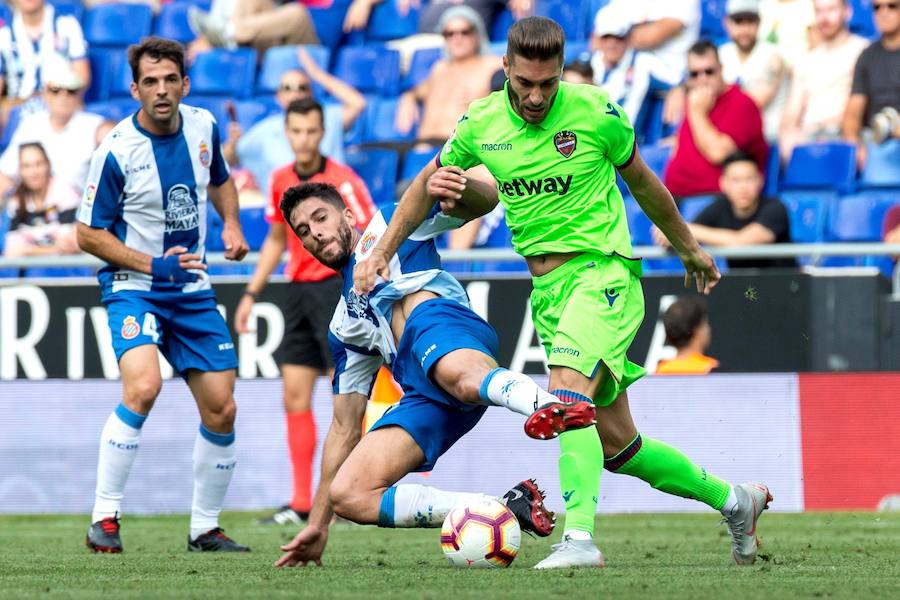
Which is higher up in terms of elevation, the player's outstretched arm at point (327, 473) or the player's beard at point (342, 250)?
the player's beard at point (342, 250)

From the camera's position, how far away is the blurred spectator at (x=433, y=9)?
13.0m

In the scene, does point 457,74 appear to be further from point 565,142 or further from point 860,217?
point 565,142

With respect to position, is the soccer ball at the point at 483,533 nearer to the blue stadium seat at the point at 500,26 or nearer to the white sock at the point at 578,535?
the white sock at the point at 578,535

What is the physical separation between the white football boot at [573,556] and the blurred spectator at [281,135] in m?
6.55

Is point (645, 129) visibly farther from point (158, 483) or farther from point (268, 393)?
point (158, 483)

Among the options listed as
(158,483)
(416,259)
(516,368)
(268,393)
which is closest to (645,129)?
(516,368)

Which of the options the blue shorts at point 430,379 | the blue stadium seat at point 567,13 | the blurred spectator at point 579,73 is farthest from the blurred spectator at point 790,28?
the blue shorts at point 430,379

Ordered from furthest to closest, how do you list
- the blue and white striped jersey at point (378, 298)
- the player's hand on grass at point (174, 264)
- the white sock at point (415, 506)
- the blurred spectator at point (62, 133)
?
the blurred spectator at point (62, 133)
the player's hand on grass at point (174, 264)
the blue and white striped jersey at point (378, 298)
the white sock at point (415, 506)

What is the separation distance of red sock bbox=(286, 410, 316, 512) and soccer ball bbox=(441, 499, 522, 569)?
154 inches

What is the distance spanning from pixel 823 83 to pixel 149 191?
596 cm

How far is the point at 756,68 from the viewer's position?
1159cm

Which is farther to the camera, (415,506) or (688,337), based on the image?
(688,337)

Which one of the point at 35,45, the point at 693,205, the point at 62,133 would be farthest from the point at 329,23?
the point at 693,205

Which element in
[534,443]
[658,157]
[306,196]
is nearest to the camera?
[306,196]
